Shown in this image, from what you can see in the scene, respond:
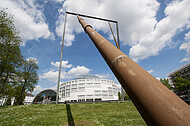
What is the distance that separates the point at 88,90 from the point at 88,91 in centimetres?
74

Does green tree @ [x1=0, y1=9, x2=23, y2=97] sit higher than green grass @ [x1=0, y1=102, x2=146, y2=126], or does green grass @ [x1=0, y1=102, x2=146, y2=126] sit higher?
green tree @ [x1=0, y1=9, x2=23, y2=97]

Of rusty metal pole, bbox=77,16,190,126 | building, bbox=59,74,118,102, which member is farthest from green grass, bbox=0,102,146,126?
building, bbox=59,74,118,102

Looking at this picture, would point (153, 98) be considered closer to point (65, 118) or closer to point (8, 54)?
point (65, 118)

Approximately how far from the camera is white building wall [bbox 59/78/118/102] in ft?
225

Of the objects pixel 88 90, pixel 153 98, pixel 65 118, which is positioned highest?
pixel 88 90

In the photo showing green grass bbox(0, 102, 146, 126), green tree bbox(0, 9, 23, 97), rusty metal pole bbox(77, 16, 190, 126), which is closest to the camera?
rusty metal pole bbox(77, 16, 190, 126)

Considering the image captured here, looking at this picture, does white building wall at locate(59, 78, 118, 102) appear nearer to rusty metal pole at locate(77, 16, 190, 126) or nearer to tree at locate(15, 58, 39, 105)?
tree at locate(15, 58, 39, 105)

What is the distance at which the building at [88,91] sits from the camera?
224ft

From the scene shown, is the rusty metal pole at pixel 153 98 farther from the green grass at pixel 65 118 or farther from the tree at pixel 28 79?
the tree at pixel 28 79

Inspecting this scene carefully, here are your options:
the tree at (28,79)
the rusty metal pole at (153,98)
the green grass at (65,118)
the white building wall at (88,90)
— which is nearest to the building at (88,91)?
the white building wall at (88,90)

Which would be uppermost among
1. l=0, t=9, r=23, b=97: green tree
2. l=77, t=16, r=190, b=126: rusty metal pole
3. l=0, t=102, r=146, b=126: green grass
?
l=0, t=9, r=23, b=97: green tree

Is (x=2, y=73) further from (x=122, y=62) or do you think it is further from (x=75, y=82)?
(x=75, y=82)

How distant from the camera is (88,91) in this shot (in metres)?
69.4

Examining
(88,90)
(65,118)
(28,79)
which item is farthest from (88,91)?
(65,118)
